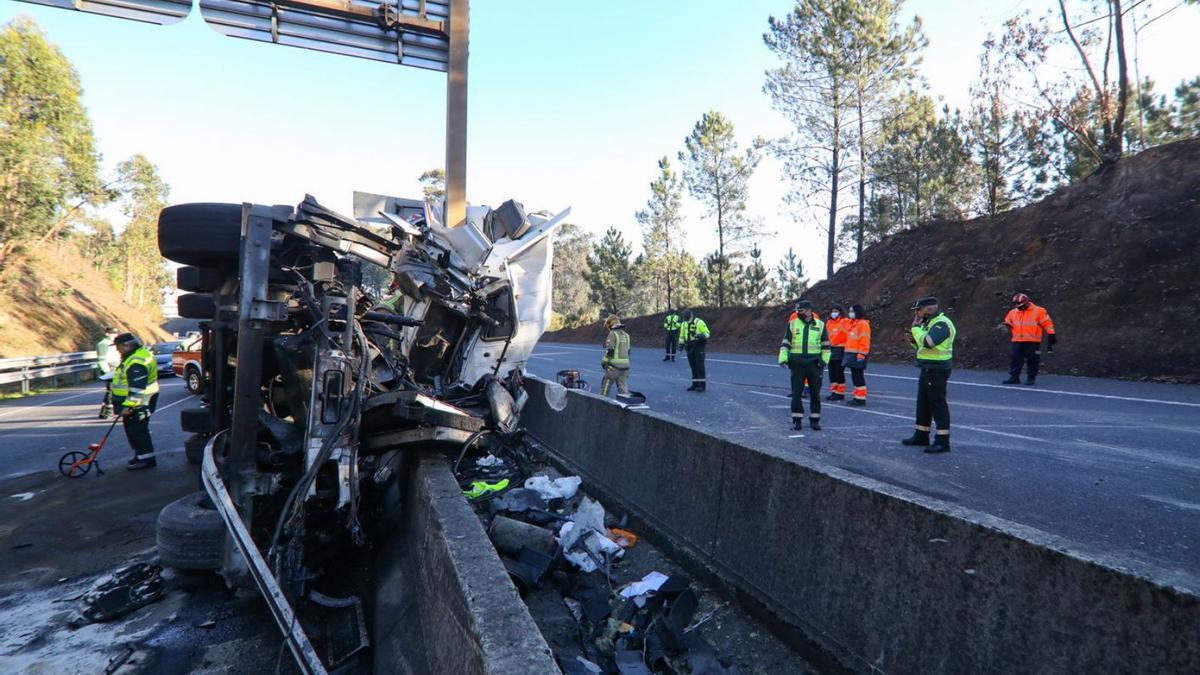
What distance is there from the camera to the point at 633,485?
15.8 feet

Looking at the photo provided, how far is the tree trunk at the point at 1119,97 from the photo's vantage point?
19.2 m

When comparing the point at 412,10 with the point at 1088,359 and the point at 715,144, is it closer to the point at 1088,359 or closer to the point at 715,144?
the point at 1088,359

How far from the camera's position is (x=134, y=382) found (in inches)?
297

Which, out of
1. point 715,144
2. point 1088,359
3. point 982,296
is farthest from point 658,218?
point 1088,359

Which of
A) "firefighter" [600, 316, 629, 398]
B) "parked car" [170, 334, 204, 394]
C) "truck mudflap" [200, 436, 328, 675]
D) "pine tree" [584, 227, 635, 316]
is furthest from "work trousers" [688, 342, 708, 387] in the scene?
"pine tree" [584, 227, 635, 316]

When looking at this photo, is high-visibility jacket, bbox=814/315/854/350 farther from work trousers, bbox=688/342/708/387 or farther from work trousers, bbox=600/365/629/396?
work trousers, bbox=600/365/629/396

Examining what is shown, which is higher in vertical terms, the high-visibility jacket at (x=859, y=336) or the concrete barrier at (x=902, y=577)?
the high-visibility jacket at (x=859, y=336)

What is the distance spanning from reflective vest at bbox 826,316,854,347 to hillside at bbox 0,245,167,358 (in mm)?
27731

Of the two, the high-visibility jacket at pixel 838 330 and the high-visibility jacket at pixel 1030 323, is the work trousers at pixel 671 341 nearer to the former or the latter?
the high-visibility jacket at pixel 838 330

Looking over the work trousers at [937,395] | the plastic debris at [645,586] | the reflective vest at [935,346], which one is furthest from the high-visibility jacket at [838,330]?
the plastic debris at [645,586]

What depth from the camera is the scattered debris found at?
147 inches

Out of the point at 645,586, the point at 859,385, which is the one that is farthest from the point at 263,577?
the point at 859,385

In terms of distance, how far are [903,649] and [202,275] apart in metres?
5.07

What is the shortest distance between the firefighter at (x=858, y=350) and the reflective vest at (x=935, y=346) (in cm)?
375
